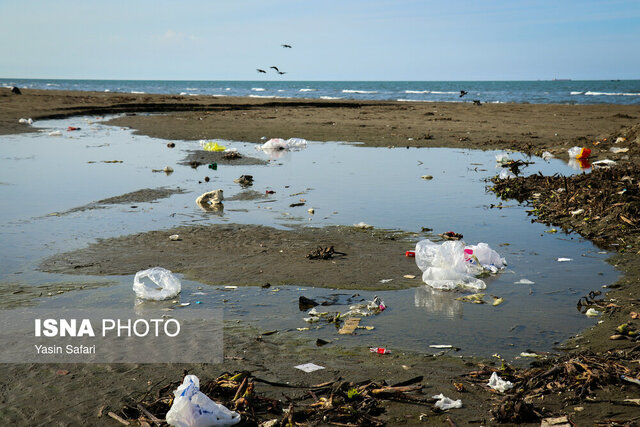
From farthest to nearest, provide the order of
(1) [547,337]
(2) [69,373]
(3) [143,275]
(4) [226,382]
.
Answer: (3) [143,275] → (1) [547,337] → (2) [69,373] → (4) [226,382]

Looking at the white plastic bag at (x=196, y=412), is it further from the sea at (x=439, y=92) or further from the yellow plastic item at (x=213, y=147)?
the sea at (x=439, y=92)

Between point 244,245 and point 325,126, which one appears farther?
point 325,126

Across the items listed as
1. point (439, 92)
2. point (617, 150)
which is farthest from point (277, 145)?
point (439, 92)

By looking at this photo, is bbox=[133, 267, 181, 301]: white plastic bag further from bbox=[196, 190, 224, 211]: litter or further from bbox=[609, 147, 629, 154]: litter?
bbox=[609, 147, 629, 154]: litter

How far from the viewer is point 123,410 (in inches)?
114

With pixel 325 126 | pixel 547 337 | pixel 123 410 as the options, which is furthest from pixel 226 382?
pixel 325 126

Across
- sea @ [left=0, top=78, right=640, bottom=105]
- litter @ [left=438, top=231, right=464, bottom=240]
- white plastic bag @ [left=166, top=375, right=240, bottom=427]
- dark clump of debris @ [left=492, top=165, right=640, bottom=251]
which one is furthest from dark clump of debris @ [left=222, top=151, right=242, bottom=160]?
sea @ [left=0, top=78, right=640, bottom=105]

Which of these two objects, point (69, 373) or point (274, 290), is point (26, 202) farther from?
point (69, 373)

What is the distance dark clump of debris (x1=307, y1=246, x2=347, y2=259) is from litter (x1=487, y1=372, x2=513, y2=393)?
2.69m

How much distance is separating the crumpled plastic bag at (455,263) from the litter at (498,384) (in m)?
1.77

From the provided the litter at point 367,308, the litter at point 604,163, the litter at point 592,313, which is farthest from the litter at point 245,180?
the litter at point 604,163

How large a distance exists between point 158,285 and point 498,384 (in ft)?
9.22

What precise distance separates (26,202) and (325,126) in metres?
14.0

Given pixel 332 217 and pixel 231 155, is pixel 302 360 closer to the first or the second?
pixel 332 217
